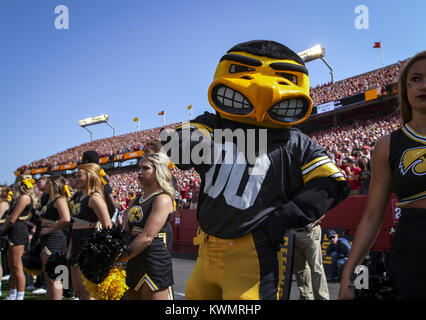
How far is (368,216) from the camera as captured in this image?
1.64 metres

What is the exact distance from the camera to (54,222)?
4.40 metres

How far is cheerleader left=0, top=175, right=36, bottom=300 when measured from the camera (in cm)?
509

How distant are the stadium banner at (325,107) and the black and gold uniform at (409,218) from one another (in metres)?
24.5

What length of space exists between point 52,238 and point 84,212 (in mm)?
825

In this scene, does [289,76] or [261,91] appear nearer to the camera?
[261,91]

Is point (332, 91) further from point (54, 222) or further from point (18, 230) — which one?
point (54, 222)

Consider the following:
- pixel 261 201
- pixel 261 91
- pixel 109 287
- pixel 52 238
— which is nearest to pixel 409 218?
pixel 261 201

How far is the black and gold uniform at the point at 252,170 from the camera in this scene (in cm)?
179

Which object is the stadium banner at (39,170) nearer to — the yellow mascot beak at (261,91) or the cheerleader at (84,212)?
the cheerleader at (84,212)

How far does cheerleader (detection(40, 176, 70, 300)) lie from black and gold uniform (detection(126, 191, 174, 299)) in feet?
5.23

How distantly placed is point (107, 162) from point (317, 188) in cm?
3899

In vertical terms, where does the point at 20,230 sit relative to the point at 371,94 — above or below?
below

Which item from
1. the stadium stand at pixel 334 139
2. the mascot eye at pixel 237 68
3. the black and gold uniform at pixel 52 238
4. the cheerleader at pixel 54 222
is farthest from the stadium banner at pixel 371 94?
the mascot eye at pixel 237 68
